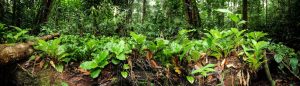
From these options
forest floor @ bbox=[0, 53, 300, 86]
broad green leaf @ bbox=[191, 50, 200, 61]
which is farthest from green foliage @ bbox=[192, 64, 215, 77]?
broad green leaf @ bbox=[191, 50, 200, 61]

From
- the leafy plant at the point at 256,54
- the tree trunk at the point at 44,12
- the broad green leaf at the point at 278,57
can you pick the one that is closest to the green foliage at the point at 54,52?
the leafy plant at the point at 256,54

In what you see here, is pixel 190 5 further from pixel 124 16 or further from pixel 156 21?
pixel 124 16

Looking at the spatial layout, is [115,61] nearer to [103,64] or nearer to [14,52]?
[103,64]

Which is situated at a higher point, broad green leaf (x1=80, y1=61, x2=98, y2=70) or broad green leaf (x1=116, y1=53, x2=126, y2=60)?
broad green leaf (x1=116, y1=53, x2=126, y2=60)

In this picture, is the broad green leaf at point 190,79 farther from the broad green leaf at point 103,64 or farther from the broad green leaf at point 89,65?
the broad green leaf at point 89,65

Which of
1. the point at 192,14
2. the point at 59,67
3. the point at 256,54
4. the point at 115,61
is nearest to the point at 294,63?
the point at 256,54

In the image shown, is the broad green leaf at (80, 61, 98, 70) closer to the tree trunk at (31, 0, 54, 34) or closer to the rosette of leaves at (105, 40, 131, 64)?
the rosette of leaves at (105, 40, 131, 64)

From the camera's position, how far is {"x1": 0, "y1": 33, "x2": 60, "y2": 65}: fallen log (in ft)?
11.6

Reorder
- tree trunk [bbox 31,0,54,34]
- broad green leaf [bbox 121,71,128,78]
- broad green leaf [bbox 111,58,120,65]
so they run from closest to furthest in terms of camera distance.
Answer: broad green leaf [bbox 121,71,128,78]
broad green leaf [bbox 111,58,120,65]
tree trunk [bbox 31,0,54,34]

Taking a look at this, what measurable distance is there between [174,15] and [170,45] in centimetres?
668

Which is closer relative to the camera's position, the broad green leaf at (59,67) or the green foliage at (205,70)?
the green foliage at (205,70)

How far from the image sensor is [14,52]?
144 inches

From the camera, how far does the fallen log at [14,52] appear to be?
11.6 feet

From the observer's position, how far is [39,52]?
3.97 m
